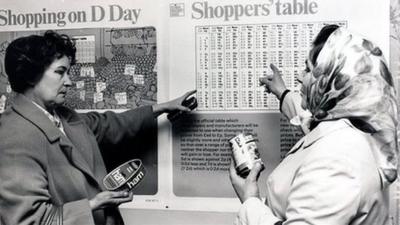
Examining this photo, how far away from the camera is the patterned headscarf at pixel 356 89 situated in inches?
40.1

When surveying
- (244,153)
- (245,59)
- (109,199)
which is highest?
(245,59)

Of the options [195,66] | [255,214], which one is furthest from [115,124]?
[255,214]

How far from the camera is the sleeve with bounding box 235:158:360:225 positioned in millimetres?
955

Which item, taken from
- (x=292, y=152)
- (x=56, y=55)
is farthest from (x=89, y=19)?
(x=292, y=152)

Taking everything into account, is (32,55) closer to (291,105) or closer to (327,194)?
(291,105)

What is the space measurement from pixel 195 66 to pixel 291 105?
0.25 meters

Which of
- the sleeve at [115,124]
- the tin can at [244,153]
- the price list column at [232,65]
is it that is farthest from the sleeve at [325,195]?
the sleeve at [115,124]

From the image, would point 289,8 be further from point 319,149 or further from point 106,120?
point 106,120

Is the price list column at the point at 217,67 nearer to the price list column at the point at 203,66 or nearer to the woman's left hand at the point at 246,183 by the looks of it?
the price list column at the point at 203,66

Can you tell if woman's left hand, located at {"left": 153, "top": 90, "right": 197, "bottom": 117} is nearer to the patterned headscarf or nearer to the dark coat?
the dark coat

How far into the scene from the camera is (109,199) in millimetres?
1369

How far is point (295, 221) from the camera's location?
98 centimetres

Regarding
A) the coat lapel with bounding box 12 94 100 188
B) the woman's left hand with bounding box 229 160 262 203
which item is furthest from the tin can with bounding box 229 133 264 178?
the coat lapel with bounding box 12 94 100 188

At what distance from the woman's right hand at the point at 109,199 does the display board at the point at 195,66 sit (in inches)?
1.0
